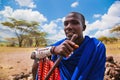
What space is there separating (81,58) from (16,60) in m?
3.87

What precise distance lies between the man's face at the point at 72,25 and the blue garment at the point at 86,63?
0.32 ft

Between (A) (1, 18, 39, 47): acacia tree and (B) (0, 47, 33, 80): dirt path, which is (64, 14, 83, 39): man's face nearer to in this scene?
(B) (0, 47, 33, 80): dirt path

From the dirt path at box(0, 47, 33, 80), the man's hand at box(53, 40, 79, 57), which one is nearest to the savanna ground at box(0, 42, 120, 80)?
the dirt path at box(0, 47, 33, 80)

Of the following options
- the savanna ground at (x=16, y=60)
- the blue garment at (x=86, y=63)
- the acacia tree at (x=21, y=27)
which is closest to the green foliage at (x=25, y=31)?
the acacia tree at (x=21, y=27)

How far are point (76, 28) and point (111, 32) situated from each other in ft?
15.8

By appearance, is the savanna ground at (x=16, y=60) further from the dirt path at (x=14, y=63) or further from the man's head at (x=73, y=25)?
the man's head at (x=73, y=25)

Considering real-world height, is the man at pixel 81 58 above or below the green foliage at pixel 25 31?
below

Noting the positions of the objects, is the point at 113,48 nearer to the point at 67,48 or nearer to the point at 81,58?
the point at 81,58

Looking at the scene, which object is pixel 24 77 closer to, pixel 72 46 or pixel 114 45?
pixel 114 45

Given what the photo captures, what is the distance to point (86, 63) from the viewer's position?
138 centimetres

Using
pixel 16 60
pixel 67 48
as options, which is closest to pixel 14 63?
pixel 16 60

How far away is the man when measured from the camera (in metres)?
1.37

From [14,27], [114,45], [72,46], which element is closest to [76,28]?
[72,46]

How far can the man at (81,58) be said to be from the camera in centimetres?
137
